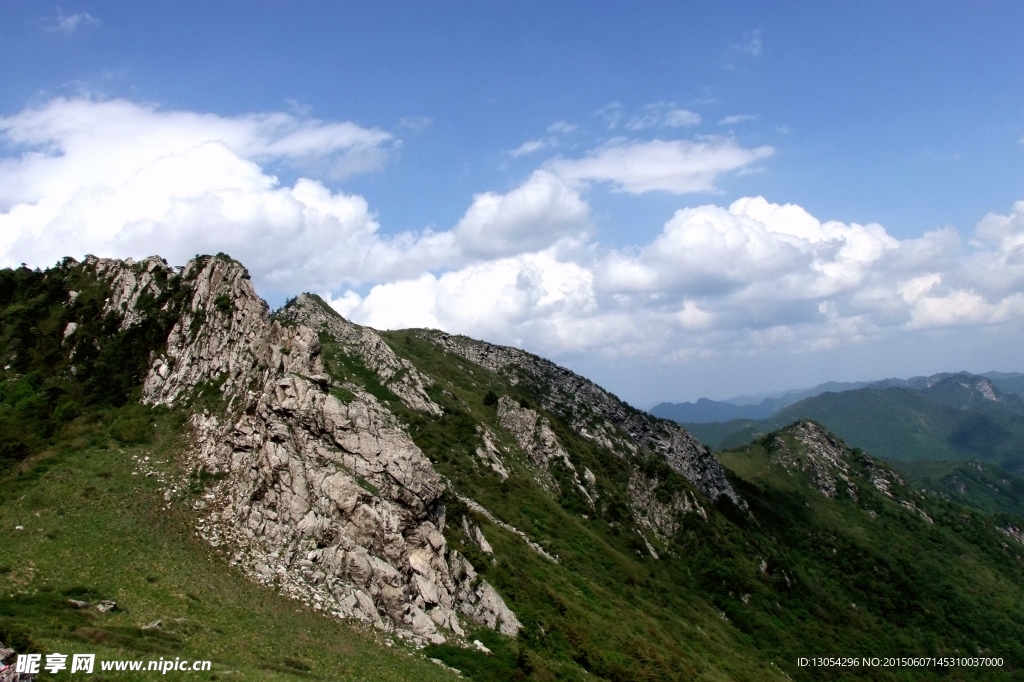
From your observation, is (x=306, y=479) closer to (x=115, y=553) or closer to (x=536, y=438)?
(x=115, y=553)

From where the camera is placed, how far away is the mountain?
33.8 metres

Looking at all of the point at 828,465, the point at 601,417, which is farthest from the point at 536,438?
the point at 828,465

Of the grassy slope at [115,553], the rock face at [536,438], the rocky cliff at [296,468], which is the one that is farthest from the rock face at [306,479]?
the rock face at [536,438]

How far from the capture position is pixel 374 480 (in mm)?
45812

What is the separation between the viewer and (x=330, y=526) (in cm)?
4125

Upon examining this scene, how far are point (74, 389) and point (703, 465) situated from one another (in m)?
116

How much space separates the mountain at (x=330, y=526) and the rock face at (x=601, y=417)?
16.7m

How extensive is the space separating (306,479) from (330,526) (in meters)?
4.49

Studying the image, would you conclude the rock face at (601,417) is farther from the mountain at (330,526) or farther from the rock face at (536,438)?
the rock face at (536,438)

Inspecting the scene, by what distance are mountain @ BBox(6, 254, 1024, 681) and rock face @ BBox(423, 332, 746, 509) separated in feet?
54.7

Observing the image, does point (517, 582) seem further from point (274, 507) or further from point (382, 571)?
point (274, 507)

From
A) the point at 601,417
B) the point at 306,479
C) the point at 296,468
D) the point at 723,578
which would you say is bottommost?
the point at 723,578

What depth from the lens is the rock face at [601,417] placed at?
122 meters

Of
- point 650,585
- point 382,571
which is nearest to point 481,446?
point 650,585
